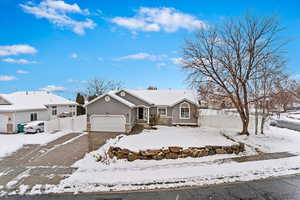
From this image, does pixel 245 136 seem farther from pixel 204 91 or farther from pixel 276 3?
pixel 276 3

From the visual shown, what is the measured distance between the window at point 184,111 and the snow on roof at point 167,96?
2.47ft

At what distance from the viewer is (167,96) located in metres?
26.4

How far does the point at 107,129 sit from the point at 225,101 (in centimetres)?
1273

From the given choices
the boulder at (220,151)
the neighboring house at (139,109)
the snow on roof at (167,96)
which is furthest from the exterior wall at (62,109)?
the boulder at (220,151)

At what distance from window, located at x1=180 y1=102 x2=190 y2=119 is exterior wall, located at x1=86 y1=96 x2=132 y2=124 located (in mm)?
6818

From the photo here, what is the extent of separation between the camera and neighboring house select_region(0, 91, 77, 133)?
19984 mm

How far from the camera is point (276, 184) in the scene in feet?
23.9

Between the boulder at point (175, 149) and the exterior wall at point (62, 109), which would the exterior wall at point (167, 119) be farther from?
the exterior wall at point (62, 109)

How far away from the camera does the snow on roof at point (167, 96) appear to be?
24.4 metres

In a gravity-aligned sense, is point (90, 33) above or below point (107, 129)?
above

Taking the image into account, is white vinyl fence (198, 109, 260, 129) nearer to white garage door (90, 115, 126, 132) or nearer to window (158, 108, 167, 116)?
window (158, 108, 167, 116)

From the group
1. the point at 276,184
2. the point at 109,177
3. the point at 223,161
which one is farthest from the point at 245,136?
the point at 109,177

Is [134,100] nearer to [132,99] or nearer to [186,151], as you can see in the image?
[132,99]

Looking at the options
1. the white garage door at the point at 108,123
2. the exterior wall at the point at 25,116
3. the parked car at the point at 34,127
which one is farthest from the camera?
the white garage door at the point at 108,123
